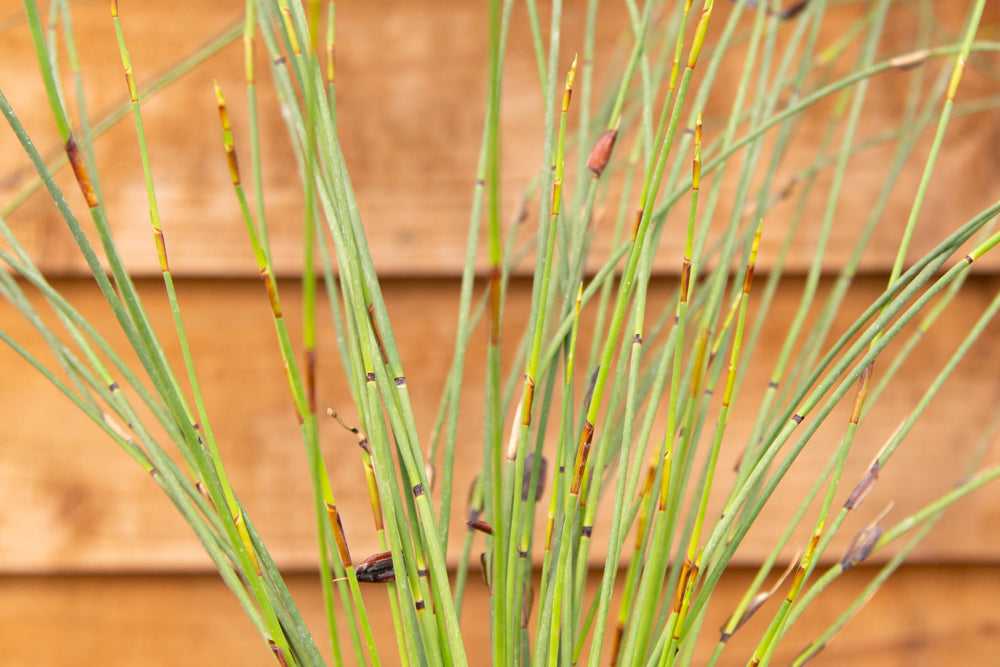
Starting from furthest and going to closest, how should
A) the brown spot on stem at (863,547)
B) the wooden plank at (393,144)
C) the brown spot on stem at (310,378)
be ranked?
the wooden plank at (393,144)
the brown spot on stem at (863,547)
the brown spot on stem at (310,378)

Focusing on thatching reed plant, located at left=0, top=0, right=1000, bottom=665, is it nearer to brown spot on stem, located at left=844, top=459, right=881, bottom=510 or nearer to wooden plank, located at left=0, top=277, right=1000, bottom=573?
brown spot on stem, located at left=844, top=459, right=881, bottom=510

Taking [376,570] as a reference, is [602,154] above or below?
above

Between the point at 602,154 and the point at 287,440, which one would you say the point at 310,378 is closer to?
the point at 602,154

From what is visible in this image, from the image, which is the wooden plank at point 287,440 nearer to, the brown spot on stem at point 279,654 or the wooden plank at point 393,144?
the wooden plank at point 393,144

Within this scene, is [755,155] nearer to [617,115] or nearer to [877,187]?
[617,115]

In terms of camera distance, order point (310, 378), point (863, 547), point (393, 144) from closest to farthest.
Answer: point (310, 378) < point (863, 547) < point (393, 144)

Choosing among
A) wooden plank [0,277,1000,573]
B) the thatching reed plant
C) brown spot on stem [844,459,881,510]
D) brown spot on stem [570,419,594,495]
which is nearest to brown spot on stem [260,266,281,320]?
the thatching reed plant

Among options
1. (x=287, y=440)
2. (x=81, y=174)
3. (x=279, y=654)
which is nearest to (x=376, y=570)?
(x=279, y=654)

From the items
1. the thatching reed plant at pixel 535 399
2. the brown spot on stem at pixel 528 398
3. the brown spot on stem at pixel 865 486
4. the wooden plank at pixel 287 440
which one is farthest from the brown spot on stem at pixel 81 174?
the wooden plank at pixel 287 440
